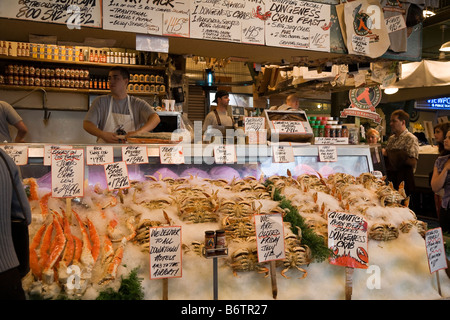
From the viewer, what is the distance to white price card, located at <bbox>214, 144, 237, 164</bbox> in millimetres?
2855

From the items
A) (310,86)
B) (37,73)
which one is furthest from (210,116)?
(37,73)

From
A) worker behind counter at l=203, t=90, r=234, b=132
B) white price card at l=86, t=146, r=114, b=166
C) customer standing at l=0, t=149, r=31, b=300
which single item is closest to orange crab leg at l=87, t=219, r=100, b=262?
customer standing at l=0, t=149, r=31, b=300

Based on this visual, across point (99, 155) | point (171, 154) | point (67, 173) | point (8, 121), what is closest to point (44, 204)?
point (67, 173)

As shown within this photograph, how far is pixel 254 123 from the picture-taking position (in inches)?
128

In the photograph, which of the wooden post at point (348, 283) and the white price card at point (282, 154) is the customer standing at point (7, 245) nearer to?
the wooden post at point (348, 283)

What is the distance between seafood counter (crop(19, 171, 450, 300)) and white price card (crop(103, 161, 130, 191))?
11cm

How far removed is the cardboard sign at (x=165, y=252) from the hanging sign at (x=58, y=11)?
161cm

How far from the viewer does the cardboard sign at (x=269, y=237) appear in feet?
5.97

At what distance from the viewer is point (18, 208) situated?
1582mm

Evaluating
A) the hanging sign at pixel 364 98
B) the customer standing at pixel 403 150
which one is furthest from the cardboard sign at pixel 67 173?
the hanging sign at pixel 364 98

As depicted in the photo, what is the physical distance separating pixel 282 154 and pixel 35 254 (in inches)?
74.5

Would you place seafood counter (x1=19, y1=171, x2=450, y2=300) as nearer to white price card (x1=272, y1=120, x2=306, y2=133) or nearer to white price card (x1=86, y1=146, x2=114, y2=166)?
white price card (x1=86, y1=146, x2=114, y2=166)

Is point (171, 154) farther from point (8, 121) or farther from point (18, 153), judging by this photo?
point (8, 121)
